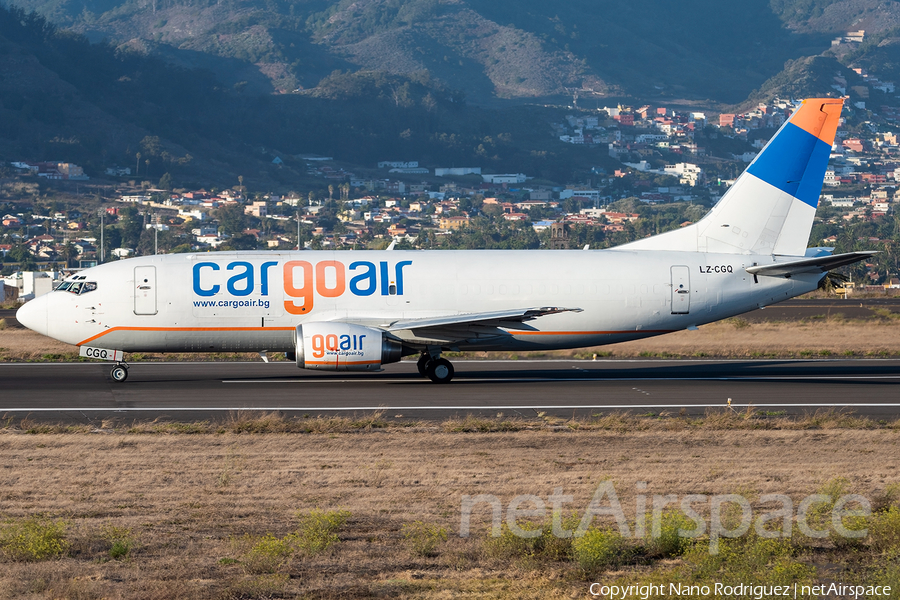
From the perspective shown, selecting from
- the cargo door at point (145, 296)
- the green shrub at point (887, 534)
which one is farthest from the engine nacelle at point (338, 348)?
the green shrub at point (887, 534)

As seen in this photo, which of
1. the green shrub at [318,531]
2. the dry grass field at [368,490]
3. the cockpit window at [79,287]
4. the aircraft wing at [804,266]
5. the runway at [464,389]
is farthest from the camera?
the cockpit window at [79,287]

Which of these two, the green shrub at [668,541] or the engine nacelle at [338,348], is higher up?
the engine nacelle at [338,348]

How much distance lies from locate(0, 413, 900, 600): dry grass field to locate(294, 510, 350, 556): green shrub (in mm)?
54

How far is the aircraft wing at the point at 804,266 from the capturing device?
28.6 m

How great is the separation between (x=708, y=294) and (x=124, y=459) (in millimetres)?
18629

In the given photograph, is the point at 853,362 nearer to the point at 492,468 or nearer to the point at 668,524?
the point at 492,468

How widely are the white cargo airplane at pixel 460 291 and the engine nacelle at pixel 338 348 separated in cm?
6

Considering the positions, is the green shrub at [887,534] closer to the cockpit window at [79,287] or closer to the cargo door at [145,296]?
the cargo door at [145,296]

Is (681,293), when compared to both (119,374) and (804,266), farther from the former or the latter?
(119,374)

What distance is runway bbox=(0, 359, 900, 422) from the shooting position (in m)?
24.7

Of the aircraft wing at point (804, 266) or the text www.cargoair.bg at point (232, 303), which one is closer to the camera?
the aircraft wing at point (804, 266)

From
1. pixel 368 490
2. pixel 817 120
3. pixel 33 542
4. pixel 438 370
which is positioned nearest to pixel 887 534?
pixel 368 490

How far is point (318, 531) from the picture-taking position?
12.4 m

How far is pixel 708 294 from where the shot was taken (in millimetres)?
30594
